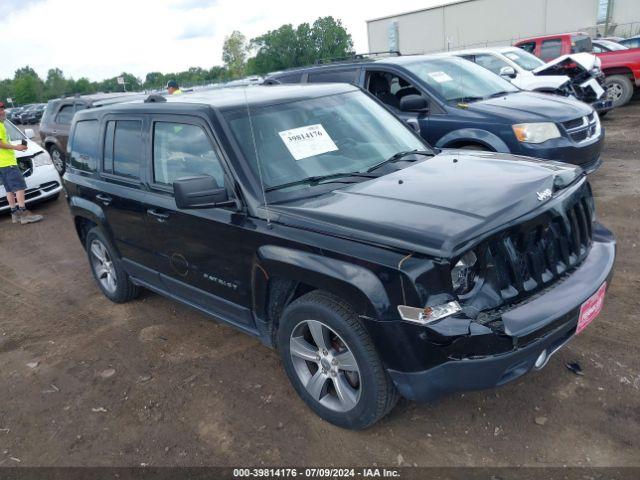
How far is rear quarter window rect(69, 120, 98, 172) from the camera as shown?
4734 mm

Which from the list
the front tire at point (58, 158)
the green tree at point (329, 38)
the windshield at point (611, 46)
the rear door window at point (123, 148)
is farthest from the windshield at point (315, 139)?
the green tree at point (329, 38)

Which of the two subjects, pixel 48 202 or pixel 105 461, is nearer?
pixel 105 461

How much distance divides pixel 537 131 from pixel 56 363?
536cm

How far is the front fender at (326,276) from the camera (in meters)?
2.55

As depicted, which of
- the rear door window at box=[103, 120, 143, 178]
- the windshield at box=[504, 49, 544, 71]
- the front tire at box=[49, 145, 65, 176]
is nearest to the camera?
the rear door window at box=[103, 120, 143, 178]

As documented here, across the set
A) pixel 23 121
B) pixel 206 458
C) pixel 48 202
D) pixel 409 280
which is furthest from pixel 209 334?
pixel 23 121

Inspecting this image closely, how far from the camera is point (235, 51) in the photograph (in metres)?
90.3

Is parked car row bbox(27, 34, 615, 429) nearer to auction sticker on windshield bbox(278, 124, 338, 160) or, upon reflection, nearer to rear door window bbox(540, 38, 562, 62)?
auction sticker on windshield bbox(278, 124, 338, 160)

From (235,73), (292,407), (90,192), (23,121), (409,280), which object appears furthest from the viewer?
(235,73)

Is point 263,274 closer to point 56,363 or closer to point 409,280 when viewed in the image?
point 409,280

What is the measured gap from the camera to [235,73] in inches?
3457

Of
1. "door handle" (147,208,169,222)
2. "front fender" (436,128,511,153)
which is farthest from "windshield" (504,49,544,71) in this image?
"door handle" (147,208,169,222)

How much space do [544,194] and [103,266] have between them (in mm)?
4152

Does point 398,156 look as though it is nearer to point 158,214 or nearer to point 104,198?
point 158,214
